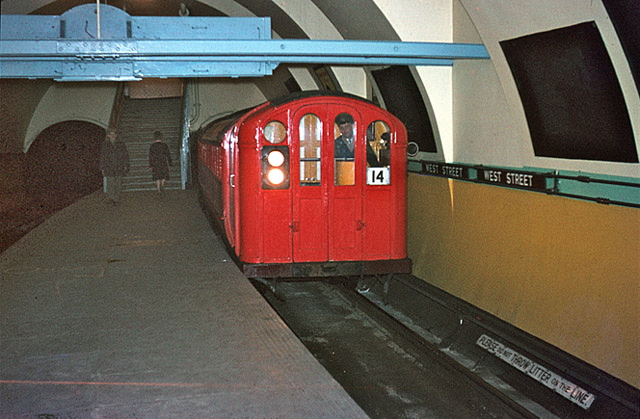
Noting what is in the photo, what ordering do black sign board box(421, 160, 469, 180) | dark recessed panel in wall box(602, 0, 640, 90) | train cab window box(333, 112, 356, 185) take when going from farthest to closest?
black sign board box(421, 160, 469, 180)
train cab window box(333, 112, 356, 185)
dark recessed panel in wall box(602, 0, 640, 90)

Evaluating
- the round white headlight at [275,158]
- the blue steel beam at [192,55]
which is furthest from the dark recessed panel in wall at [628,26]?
the round white headlight at [275,158]

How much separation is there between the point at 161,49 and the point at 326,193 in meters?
2.58

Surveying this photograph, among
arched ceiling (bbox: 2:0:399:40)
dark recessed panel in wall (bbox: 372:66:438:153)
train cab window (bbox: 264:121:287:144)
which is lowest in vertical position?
train cab window (bbox: 264:121:287:144)

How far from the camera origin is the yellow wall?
247 inches

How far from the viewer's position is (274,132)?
845cm

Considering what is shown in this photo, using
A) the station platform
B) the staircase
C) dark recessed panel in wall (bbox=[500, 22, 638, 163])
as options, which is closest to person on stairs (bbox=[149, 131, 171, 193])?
the staircase

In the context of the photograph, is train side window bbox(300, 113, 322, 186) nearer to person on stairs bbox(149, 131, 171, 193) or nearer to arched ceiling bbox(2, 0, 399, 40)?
arched ceiling bbox(2, 0, 399, 40)

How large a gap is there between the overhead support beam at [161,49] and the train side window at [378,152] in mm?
825

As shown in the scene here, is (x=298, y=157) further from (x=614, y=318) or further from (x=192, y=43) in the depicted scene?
(x=614, y=318)

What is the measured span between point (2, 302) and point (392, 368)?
4.59 meters

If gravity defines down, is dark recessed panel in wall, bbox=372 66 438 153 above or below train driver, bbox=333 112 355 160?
above

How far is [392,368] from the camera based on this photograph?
7.76 m

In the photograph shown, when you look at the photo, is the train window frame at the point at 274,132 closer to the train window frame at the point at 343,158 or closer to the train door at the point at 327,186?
the train door at the point at 327,186

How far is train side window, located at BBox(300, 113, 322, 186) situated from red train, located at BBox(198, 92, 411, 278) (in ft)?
0.04
